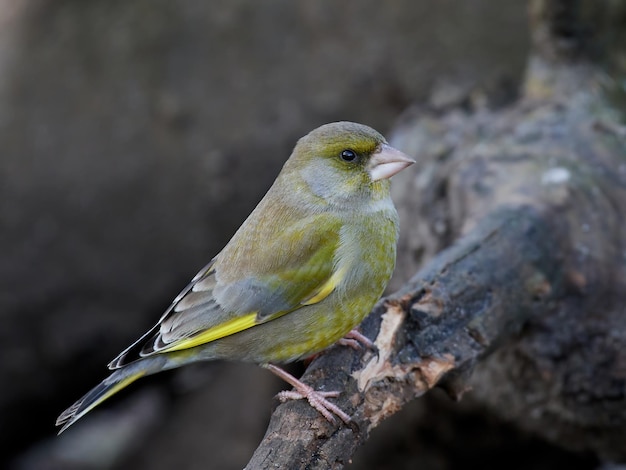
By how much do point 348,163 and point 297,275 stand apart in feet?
1.75

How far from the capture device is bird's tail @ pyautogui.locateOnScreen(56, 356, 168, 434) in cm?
315

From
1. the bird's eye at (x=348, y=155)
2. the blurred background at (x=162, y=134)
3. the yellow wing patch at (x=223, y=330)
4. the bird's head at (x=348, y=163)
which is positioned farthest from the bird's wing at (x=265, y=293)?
the blurred background at (x=162, y=134)

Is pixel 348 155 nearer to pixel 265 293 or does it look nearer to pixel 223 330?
pixel 265 293

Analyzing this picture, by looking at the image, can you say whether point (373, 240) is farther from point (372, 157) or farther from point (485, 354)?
point (485, 354)

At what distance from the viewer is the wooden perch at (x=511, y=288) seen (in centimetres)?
324

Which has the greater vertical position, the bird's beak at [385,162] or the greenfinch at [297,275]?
the bird's beak at [385,162]

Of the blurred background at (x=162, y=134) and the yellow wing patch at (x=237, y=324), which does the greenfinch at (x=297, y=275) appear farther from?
the blurred background at (x=162, y=134)

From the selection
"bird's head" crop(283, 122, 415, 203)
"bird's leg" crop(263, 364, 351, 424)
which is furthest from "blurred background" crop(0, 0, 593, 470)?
"bird's leg" crop(263, 364, 351, 424)


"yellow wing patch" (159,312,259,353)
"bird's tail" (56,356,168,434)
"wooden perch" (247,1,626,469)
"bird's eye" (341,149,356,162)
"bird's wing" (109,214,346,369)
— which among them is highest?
"bird's eye" (341,149,356,162)

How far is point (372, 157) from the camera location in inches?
138

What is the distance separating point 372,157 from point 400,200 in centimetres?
→ 143

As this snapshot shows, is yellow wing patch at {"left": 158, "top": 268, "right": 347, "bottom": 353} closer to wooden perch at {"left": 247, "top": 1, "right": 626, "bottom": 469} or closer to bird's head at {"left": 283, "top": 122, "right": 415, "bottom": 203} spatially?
wooden perch at {"left": 247, "top": 1, "right": 626, "bottom": 469}

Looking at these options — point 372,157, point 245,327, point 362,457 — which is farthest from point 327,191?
point 362,457

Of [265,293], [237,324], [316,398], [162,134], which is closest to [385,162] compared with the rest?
[265,293]
